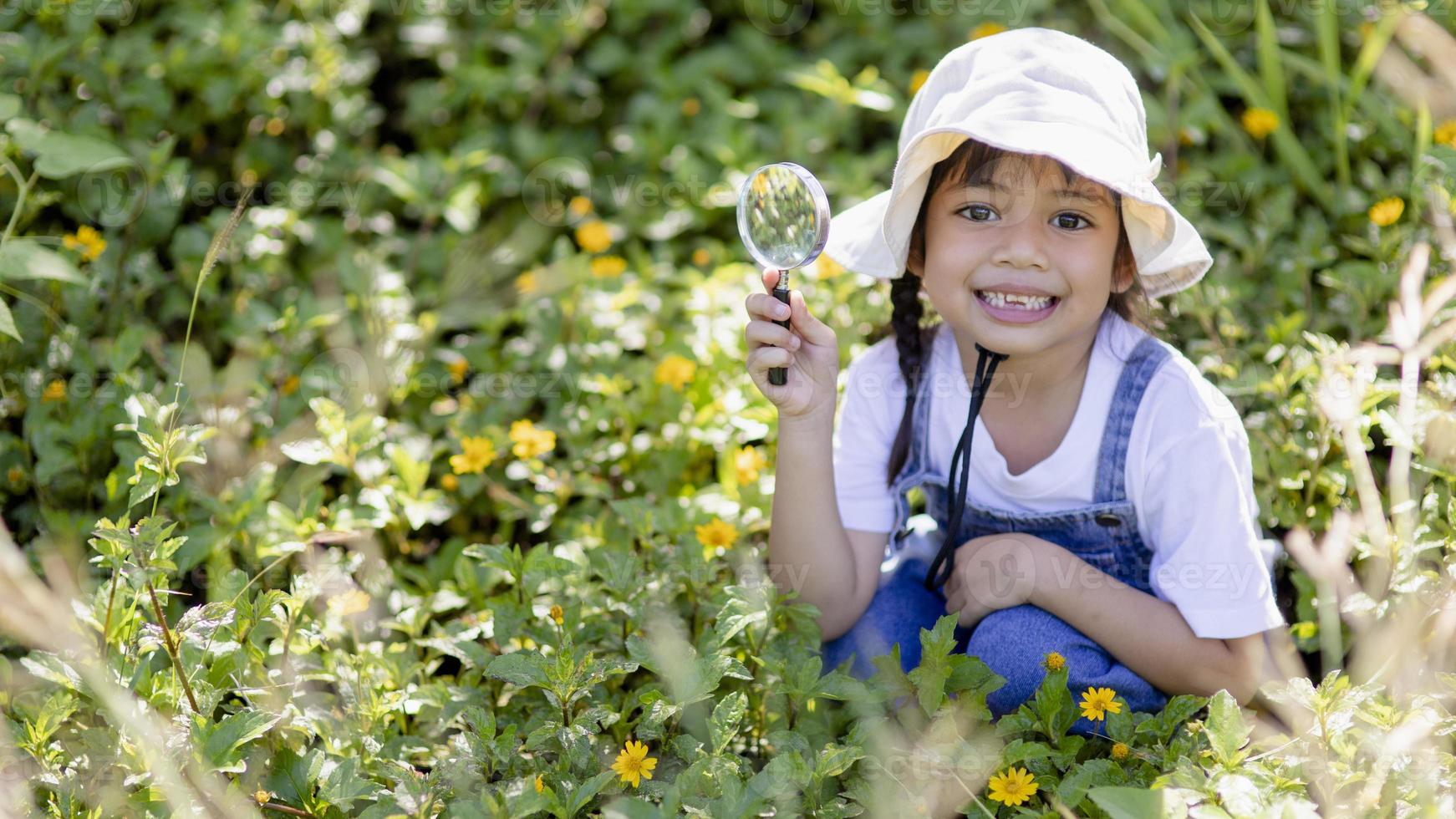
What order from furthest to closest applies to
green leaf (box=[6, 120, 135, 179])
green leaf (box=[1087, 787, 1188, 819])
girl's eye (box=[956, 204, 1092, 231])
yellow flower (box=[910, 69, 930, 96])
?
yellow flower (box=[910, 69, 930, 96]) < green leaf (box=[6, 120, 135, 179]) < girl's eye (box=[956, 204, 1092, 231]) < green leaf (box=[1087, 787, 1188, 819])

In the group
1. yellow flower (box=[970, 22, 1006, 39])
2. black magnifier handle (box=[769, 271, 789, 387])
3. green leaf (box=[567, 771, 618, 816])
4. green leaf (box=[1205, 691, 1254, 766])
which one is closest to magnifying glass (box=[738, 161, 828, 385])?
black magnifier handle (box=[769, 271, 789, 387])

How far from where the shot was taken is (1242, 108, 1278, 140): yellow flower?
2.93m

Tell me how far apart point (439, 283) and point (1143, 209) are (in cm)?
176

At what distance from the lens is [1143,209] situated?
1.79 m

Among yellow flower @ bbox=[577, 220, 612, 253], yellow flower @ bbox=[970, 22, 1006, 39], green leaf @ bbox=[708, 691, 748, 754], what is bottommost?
green leaf @ bbox=[708, 691, 748, 754]

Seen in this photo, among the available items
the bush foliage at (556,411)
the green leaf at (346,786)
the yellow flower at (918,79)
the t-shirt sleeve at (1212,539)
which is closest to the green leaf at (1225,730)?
the bush foliage at (556,411)

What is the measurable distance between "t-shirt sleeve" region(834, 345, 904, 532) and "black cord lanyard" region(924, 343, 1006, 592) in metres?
0.11

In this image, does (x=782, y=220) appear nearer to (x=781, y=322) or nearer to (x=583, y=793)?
(x=781, y=322)

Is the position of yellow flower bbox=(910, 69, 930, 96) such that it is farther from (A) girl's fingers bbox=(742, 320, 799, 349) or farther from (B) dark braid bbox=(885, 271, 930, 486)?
(A) girl's fingers bbox=(742, 320, 799, 349)

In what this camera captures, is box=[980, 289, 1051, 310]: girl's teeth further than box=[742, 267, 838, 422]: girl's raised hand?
Yes

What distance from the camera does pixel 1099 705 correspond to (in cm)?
174

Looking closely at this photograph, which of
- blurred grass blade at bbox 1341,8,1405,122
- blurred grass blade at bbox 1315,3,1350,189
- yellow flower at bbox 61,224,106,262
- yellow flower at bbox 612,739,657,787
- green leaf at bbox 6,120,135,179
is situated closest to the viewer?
yellow flower at bbox 612,739,657,787

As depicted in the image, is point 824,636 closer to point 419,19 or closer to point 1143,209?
point 1143,209

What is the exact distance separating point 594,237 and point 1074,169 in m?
1.50
